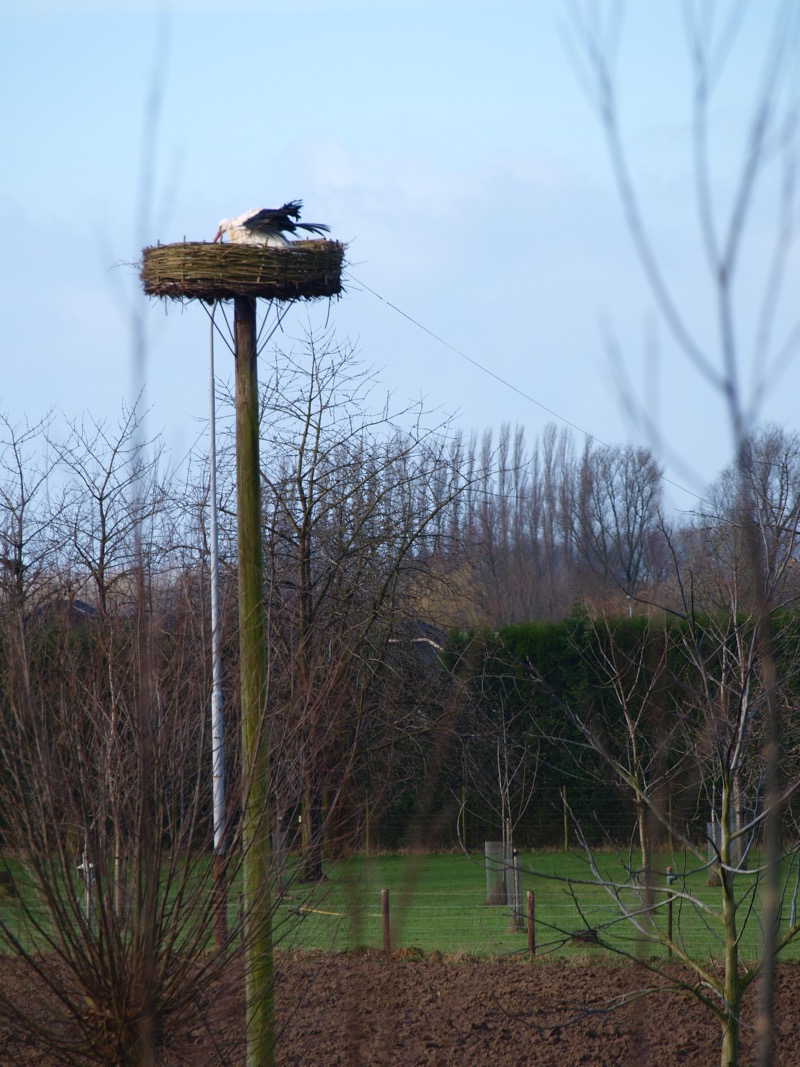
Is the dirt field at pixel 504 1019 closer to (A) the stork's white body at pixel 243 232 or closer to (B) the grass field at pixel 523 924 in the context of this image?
(B) the grass field at pixel 523 924

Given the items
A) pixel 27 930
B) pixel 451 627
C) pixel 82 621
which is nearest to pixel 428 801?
pixel 27 930

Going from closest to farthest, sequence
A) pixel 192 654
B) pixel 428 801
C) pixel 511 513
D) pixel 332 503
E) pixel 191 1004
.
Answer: pixel 428 801
pixel 191 1004
pixel 192 654
pixel 332 503
pixel 511 513

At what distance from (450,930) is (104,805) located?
900cm

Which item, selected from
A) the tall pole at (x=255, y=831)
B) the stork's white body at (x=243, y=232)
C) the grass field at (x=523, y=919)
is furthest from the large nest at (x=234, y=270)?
the grass field at (x=523, y=919)

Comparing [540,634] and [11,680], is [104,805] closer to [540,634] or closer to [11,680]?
[11,680]

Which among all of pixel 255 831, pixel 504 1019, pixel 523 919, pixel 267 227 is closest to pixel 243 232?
pixel 267 227

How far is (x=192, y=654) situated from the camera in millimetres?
4707

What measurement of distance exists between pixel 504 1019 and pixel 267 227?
6012mm

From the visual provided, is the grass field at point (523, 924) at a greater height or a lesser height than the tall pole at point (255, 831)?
lesser

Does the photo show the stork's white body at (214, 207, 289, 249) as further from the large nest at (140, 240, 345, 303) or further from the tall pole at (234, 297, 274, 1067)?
the tall pole at (234, 297, 274, 1067)

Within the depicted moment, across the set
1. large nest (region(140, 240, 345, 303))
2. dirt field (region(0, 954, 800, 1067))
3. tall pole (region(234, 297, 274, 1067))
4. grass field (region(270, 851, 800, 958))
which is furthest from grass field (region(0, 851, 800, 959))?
large nest (region(140, 240, 345, 303))

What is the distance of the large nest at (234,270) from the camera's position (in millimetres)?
5762

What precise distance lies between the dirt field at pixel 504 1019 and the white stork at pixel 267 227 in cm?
405

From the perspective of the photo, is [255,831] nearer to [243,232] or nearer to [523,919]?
[243,232]
